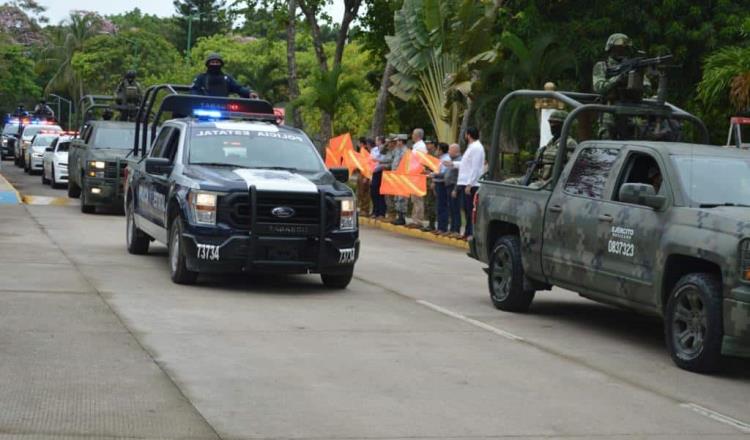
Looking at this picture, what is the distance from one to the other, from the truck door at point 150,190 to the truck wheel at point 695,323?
723cm

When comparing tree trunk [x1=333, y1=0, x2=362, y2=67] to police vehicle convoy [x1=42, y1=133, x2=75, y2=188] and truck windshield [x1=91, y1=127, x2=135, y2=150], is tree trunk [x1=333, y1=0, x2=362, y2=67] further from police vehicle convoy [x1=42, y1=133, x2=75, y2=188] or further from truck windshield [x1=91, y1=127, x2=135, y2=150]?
truck windshield [x1=91, y1=127, x2=135, y2=150]

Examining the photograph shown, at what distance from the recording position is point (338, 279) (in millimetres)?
14859

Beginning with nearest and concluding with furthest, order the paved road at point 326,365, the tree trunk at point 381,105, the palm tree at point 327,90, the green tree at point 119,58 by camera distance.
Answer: the paved road at point 326,365 < the tree trunk at point 381,105 < the palm tree at point 327,90 < the green tree at point 119,58

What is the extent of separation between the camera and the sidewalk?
24.4 feet

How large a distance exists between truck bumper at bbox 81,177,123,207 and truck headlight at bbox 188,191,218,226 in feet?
41.8

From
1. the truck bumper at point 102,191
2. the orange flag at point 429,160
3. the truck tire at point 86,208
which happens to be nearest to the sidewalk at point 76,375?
the orange flag at point 429,160

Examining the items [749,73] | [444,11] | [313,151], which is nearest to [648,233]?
[313,151]

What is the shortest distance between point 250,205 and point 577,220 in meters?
3.67

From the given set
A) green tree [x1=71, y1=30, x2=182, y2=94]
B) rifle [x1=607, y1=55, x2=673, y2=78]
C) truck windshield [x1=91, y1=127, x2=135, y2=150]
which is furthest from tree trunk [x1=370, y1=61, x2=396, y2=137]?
green tree [x1=71, y1=30, x2=182, y2=94]

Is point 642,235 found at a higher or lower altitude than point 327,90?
lower

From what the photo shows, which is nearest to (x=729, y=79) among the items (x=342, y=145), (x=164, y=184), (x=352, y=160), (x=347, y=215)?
(x=352, y=160)

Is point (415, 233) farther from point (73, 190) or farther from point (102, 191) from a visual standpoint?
point (73, 190)

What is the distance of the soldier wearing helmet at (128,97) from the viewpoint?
31641 mm

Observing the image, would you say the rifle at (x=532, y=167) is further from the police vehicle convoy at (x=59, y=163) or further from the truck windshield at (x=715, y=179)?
the police vehicle convoy at (x=59, y=163)
